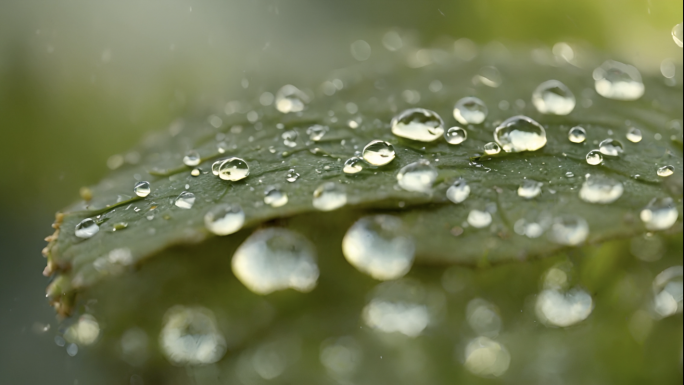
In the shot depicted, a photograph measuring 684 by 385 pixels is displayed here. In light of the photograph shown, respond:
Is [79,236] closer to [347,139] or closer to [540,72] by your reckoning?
[347,139]

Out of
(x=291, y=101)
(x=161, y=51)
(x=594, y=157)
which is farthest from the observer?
(x=161, y=51)

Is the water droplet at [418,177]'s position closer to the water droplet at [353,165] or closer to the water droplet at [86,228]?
the water droplet at [353,165]

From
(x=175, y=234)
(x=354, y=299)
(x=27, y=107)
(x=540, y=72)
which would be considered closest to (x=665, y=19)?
(x=540, y=72)

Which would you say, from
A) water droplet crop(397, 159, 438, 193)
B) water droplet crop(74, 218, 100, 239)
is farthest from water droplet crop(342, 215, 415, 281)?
water droplet crop(74, 218, 100, 239)

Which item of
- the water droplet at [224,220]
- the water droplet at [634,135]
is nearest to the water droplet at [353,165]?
the water droplet at [224,220]

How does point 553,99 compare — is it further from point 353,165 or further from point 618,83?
point 353,165

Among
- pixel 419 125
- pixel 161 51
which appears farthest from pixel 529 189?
pixel 161 51

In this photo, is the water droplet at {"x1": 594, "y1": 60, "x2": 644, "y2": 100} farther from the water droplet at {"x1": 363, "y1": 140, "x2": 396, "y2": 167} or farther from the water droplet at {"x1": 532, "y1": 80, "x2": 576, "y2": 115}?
the water droplet at {"x1": 363, "y1": 140, "x2": 396, "y2": 167}
